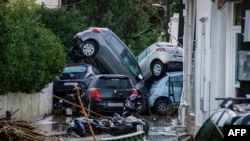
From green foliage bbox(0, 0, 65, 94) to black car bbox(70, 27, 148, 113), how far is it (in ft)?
7.51

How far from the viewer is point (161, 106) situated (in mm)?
27547

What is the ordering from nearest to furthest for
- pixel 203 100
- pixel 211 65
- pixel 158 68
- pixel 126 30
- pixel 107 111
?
1. pixel 211 65
2. pixel 203 100
3. pixel 107 111
4. pixel 158 68
5. pixel 126 30

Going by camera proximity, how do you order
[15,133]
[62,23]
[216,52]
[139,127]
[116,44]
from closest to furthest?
[15,133], [216,52], [139,127], [116,44], [62,23]

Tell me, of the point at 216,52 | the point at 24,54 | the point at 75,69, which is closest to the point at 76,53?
the point at 75,69

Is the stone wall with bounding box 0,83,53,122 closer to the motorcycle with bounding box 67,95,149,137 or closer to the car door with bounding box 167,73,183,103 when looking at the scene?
the motorcycle with bounding box 67,95,149,137

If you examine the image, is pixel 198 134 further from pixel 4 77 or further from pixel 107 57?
pixel 107 57

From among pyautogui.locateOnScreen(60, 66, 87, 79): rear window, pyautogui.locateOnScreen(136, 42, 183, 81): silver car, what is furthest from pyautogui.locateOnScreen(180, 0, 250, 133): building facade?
pyautogui.locateOnScreen(60, 66, 87, 79): rear window

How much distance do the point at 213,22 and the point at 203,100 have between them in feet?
6.52

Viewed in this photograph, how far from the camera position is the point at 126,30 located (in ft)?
145

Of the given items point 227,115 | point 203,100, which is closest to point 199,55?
point 203,100

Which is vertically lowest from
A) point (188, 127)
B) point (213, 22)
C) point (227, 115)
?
point (188, 127)

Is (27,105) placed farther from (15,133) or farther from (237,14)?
(15,133)

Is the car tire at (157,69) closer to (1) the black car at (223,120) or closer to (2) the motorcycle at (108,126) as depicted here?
(2) the motorcycle at (108,126)

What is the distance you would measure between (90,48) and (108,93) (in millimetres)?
3740
